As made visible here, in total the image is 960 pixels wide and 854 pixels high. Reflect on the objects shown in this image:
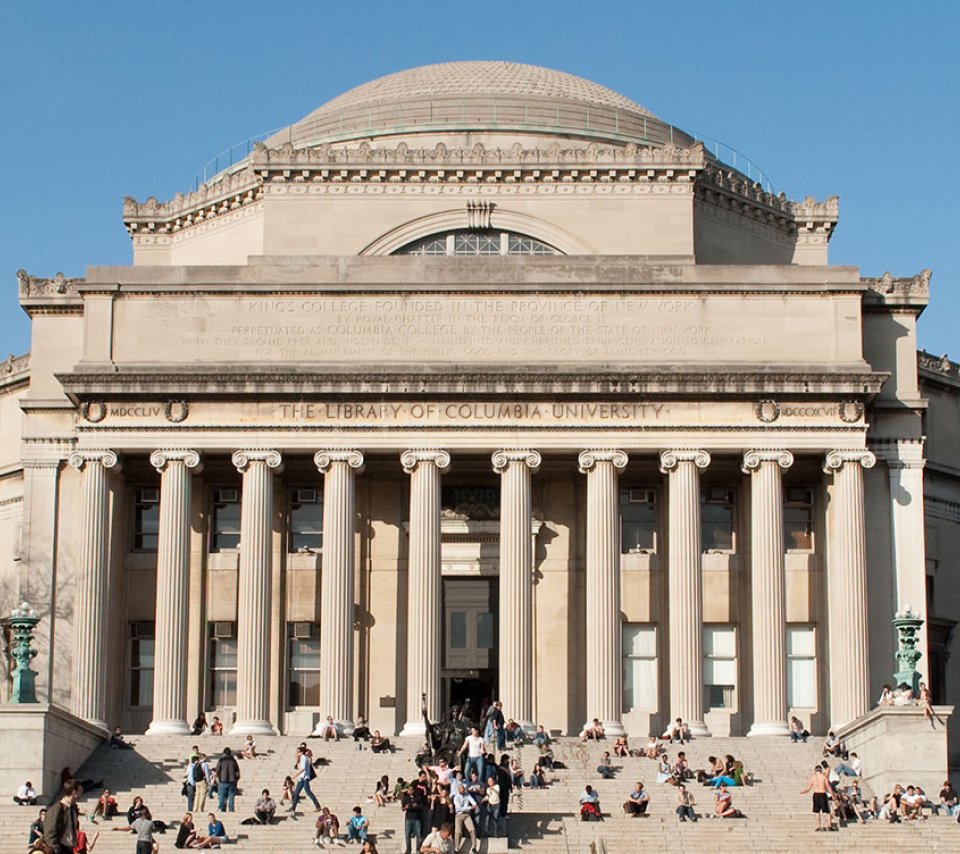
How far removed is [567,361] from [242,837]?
19.9 m

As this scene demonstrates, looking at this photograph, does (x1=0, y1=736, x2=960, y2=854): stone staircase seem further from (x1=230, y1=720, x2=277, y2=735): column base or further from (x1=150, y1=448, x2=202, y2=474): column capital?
(x1=150, y1=448, x2=202, y2=474): column capital

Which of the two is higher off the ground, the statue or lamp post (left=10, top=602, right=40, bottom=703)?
lamp post (left=10, top=602, right=40, bottom=703)

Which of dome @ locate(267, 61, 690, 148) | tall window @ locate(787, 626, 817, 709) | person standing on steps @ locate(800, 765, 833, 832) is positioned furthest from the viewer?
→ dome @ locate(267, 61, 690, 148)

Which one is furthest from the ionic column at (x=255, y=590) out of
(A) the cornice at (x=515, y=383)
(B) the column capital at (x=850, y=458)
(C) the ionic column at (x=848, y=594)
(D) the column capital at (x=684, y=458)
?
(C) the ionic column at (x=848, y=594)

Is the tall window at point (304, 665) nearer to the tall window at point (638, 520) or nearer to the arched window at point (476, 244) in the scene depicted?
the tall window at point (638, 520)

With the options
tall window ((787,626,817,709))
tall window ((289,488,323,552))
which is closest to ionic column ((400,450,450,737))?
tall window ((289,488,323,552))

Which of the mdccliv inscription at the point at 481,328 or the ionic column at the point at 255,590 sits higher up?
the mdccliv inscription at the point at 481,328

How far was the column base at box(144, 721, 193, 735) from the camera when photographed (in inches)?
2314

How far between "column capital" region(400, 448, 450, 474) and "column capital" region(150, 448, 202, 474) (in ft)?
19.5

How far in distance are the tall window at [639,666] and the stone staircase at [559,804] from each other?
5.60 metres

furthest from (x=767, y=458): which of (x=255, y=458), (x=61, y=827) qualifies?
(x=61, y=827)

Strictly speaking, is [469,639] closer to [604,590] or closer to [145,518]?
[604,590]

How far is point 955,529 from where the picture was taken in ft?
234

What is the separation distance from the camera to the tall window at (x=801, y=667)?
62.2 meters
